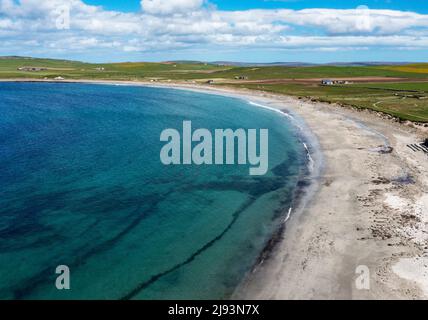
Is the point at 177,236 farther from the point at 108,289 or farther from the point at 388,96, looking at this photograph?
the point at 388,96

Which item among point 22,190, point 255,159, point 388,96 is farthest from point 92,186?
point 388,96
